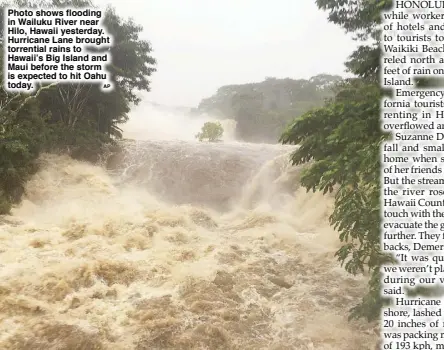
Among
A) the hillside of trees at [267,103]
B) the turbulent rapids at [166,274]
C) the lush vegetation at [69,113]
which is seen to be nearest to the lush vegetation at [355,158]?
the turbulent rapids at [166,274]

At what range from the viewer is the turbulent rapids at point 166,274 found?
530 centimetres

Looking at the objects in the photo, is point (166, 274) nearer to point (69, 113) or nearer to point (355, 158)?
point (355, 158)

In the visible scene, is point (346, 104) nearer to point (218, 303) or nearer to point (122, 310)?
point (218, 303)

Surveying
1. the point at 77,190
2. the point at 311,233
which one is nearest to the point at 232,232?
the point at 311,233

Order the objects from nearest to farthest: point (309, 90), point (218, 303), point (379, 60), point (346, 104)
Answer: point (346, 104), point (379, 60), point (218, 303), point (309, 90)

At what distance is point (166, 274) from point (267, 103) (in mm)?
58316

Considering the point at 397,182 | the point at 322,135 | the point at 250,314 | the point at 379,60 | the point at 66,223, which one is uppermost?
the point at 379,60

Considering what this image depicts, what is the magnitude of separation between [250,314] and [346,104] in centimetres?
398

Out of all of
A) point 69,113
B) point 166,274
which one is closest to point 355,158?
point 166,274

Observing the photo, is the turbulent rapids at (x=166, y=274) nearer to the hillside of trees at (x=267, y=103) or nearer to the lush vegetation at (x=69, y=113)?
the lush vegetation at (x=69, y=113)

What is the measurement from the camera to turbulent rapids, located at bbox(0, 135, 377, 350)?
5297 millimetres

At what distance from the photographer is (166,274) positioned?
23.4 ft

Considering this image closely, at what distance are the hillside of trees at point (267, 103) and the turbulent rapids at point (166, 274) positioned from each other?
78.0 ft

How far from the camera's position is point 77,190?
13.3m
